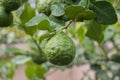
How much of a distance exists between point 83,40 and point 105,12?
815 millimetres

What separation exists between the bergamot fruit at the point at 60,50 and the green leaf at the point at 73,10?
0.05 metres

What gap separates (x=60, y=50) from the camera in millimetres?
732

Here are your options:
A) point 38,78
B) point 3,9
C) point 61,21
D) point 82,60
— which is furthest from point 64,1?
point 82,60

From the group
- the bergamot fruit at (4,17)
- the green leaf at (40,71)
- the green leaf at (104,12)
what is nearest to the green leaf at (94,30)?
the green leaf at (104,12)

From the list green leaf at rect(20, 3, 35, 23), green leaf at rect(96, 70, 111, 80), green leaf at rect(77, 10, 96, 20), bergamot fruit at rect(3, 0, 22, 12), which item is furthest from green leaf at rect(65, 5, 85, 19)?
green leaf at rect(96, 70, 111, 80)

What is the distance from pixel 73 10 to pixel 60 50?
0.09m

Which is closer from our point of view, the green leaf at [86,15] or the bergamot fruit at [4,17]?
the green leaf at [86,15]

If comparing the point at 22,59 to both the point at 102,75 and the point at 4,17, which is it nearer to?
the point at 102,75

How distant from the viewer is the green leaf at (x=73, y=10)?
72 centimetres

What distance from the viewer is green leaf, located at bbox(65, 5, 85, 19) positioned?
72 centimetres

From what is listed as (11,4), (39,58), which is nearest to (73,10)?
(11,4)

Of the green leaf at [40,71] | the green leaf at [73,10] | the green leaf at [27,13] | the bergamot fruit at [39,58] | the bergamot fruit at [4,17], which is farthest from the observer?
the green leaf at [40,71]

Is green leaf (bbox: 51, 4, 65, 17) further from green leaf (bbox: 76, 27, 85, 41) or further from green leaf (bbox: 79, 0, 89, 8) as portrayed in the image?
green leaf (bbox: 76, 27, 85, 41)

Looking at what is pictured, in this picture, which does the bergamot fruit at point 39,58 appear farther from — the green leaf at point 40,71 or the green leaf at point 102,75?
the green leaf at point 102,75
